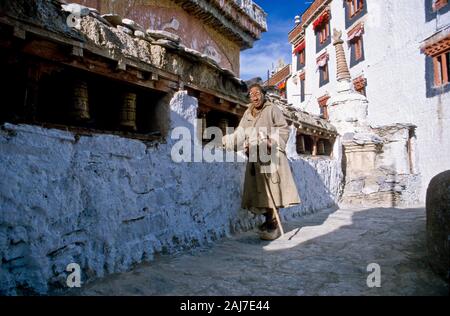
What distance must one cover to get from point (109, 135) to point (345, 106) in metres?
8.96

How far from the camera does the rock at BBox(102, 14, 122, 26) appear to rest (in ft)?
9.07

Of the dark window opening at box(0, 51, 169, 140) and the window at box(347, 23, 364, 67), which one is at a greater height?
the window at box(347, 23, 364, 67)

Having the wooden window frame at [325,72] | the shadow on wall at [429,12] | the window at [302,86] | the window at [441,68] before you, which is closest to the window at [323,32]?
the wooden window frame at [325,72]

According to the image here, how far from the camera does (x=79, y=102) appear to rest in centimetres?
246

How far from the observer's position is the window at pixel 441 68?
11.2 meters

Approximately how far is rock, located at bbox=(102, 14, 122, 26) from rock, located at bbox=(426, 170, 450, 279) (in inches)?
123

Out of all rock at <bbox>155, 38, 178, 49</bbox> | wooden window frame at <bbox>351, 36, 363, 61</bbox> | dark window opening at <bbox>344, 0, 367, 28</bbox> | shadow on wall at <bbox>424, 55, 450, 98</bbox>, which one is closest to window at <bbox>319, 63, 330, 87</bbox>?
wooden window frame at <bbox>351, 36, 363, 61</bbox>

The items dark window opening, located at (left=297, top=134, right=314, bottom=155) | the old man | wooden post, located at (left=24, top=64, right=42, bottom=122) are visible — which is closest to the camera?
wooden post, located at (left=24, top=64, right=42, bottom=122)

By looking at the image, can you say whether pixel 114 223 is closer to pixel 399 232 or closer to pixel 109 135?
pixel 109 135

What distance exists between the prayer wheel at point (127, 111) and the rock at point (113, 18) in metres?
0.69

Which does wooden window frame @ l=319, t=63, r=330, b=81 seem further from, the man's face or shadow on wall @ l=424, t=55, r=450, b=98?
the man's face

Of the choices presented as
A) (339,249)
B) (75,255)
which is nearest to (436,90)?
(339,249)

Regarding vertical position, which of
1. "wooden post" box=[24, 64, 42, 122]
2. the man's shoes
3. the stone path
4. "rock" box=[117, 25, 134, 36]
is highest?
"rock" box=[117, 25, 134, 36]

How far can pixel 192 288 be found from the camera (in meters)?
2.06
